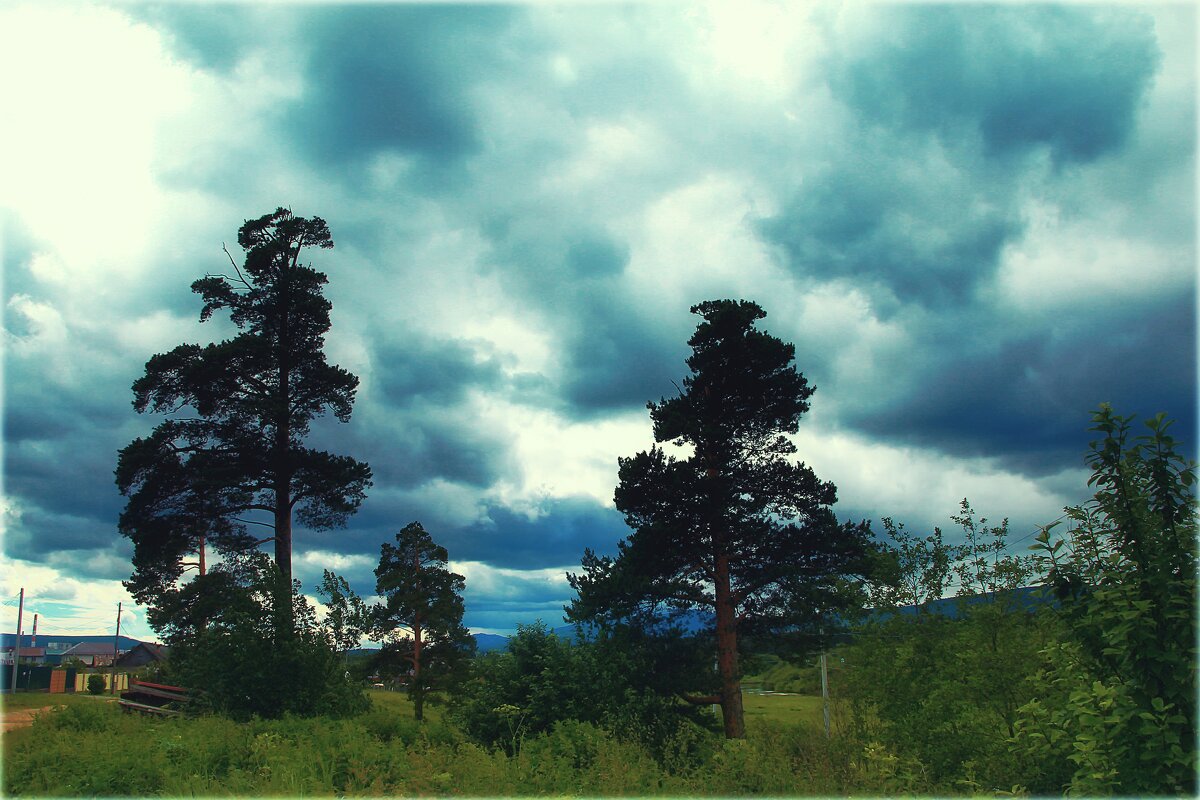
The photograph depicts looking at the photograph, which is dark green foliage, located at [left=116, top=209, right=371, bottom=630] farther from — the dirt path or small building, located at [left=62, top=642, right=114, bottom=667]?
small building, located at [left=62, top=642, right=114, bottom=667]

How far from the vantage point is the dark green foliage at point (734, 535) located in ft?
76.5

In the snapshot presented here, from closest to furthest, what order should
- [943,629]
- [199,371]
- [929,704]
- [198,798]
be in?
[198,798] → [929,704] → [943,629] → [199,371]

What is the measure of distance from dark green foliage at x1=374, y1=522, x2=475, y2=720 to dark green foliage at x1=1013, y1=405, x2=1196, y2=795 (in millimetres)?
38789

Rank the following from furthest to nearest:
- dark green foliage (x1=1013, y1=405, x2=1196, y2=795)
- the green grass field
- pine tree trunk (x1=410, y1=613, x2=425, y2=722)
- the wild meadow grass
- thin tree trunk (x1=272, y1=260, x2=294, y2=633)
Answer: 1. pine tree trunk (x1=410, y1=613, x2=425, y2=722)
2. the green grass field
3. thin tree trunk (x1=272, y1=260, x2=294, y2=633)
4. the wild meadow grass
5. dark green foliage (x1=1013, y1=405, x2=1196, y2=795)

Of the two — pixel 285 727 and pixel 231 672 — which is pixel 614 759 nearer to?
pixel 285 727

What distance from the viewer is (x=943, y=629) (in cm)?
1478

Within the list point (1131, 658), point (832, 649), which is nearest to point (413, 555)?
point (832, 649)

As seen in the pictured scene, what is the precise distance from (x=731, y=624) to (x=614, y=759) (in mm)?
13738

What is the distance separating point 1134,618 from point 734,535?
18340 millimetres

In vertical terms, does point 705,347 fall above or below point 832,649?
above

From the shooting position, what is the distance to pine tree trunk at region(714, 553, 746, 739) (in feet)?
75.8

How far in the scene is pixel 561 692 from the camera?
67.5 feet

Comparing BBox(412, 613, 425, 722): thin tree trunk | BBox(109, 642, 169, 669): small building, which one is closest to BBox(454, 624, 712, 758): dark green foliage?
BBox(412, 613, 425, 722): thin tree trunk

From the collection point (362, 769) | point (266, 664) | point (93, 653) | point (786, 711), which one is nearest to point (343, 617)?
point (266, 664)
